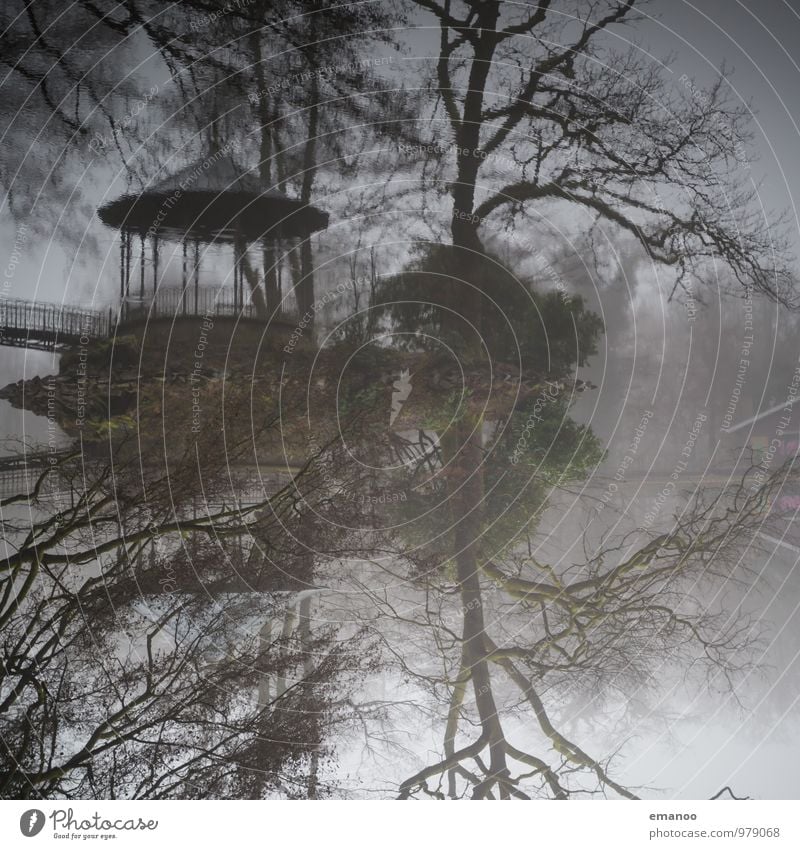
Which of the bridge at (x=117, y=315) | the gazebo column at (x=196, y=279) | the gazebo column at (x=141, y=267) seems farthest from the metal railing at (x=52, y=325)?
the gazebo column at (x=196, y=279)

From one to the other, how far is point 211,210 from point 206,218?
0.03 m

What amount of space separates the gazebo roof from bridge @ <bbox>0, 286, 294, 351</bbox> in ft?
0.68

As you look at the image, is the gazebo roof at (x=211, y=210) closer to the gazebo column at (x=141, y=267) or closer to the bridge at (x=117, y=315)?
the gazebo column at (x=141, y=267)

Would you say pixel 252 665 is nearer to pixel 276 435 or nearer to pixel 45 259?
pixel 276 435

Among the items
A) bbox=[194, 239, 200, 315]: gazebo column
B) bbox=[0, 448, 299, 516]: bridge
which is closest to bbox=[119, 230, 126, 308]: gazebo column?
bbox=[194, 239, 200, 315]: gazebo column

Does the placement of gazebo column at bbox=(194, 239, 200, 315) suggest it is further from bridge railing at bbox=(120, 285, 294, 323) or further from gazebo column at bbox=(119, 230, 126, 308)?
gazebo column at bbox=(119, 230, 126, 308)

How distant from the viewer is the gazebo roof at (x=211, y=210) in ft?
7.37

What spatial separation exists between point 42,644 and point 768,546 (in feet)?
8.87

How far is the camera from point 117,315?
2.23 meters

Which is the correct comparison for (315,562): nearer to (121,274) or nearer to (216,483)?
(216,483)

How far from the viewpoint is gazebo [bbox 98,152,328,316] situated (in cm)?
224

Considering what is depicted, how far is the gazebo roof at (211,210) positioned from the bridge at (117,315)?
207 millimetres
